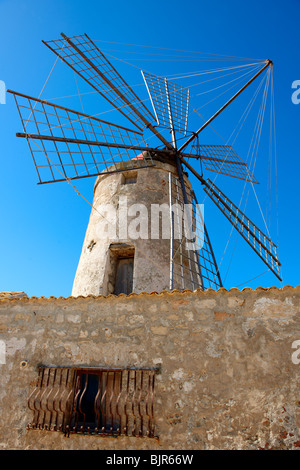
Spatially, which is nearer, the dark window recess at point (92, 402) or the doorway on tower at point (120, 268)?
the dark window recess at point (92, 402)

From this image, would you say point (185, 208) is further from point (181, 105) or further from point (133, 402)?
point (133, 402)

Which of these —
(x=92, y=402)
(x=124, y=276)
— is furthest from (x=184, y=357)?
(x=124, y=276)

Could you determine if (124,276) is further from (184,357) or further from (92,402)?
(184,357)

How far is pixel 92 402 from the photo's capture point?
433cm

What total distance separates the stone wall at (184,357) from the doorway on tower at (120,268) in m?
2.36

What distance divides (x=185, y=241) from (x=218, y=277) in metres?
1.11

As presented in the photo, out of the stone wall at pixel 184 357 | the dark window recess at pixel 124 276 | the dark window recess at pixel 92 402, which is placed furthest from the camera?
the dark window recess at pixel 124 276

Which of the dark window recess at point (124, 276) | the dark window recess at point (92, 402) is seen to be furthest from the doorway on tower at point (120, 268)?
the dark window recess at point (92, 402)

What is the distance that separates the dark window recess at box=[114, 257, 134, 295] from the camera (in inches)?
264

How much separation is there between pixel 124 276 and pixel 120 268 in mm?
230

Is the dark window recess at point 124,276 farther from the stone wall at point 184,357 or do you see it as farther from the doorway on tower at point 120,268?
the stone wall at point 184,357

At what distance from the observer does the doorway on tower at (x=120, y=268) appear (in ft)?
22.0

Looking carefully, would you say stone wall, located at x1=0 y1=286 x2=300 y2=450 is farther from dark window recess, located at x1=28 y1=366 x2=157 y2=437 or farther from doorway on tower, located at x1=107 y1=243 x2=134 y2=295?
doorway on tower, located at x1=107 y1=243 x2=134 y2=295

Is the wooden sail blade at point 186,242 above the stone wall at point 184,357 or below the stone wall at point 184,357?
above
